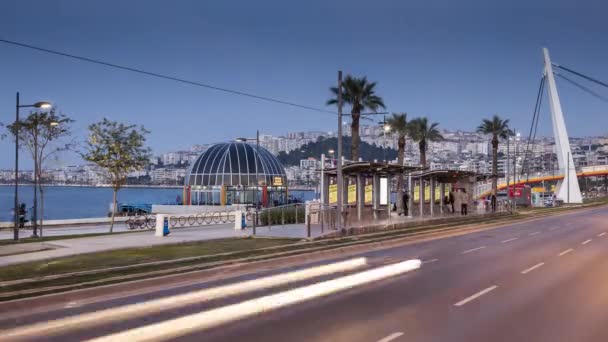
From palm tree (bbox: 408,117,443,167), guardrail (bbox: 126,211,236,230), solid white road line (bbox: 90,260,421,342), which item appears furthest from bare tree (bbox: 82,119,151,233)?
palm tree (bbox: 408,117,443,167)

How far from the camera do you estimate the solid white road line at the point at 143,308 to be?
9.49m

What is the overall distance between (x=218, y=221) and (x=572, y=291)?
96.0 ft

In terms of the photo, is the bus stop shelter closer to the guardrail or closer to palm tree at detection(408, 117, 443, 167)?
the guardrail

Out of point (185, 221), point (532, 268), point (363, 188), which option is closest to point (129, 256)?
point (532, 268)

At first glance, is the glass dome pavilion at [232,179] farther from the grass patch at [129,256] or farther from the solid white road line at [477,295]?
the solid white road line at [477,295]

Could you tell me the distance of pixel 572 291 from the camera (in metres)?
13.3

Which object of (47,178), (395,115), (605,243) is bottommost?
(605,243)

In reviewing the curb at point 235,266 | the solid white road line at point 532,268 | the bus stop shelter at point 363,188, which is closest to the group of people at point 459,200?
the bus stop shelter at point 363,188

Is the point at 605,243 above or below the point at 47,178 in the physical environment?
below

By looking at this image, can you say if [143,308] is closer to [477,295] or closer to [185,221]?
[477,295]

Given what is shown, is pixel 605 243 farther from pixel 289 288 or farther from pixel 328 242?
pixel 289 288

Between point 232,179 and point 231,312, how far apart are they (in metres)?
55.4

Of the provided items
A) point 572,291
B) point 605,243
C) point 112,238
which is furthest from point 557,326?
point 112,238

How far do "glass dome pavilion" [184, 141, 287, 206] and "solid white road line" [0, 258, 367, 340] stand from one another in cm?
4885
